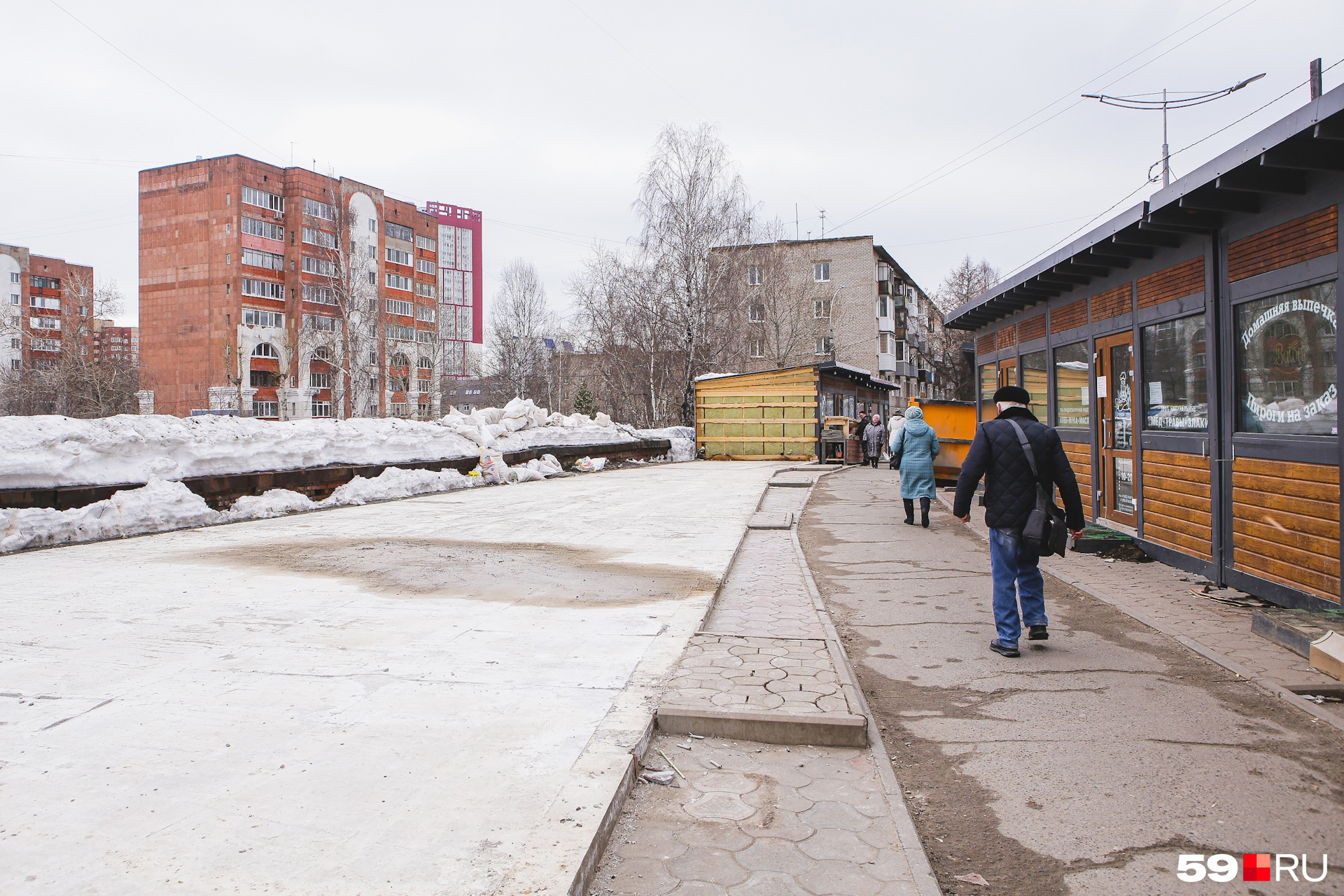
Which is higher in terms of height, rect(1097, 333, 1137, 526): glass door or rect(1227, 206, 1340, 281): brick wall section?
rect(1227, 206, 1340, 281): brick wall section

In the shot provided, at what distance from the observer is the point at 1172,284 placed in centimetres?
847

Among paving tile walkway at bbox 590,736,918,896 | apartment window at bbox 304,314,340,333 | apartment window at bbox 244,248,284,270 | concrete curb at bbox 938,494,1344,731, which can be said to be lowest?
paving tile walkway at bbox 590,736,918,896

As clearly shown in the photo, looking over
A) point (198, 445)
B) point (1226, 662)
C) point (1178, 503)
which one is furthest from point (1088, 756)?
point (198, 445)

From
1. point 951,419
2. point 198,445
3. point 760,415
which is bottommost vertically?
point 198,445

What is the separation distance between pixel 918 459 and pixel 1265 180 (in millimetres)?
6667

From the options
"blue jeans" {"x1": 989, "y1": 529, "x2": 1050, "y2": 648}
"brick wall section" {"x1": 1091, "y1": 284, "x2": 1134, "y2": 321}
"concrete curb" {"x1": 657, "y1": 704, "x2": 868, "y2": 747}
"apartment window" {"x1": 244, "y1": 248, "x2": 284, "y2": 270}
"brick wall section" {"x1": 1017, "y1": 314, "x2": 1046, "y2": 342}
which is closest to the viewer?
"concrete curb" {"x1": 657, "y1": 704, "x2": 868, "y2": 747}

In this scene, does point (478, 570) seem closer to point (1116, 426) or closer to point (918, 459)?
point (918, 459)

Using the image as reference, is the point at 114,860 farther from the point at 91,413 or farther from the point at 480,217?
the point at 480,217

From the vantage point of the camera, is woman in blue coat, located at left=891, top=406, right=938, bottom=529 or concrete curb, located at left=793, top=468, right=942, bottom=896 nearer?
concrete curb, located at left=793, top=468, right=942, bottom=896

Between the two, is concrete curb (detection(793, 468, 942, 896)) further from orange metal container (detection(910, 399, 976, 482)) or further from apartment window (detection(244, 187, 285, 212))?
apartment window (detection(244, 187, 285, 212))

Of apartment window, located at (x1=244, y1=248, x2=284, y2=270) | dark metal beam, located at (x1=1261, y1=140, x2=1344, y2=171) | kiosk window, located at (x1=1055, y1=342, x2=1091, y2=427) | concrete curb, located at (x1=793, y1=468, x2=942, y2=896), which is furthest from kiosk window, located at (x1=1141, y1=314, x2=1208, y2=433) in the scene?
apartment window, located at (x1=244, y1=248, x2=284, y2=270)

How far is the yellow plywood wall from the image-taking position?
102ft

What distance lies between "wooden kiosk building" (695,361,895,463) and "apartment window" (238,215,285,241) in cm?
4335

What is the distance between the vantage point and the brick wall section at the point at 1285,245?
19.7 feet
